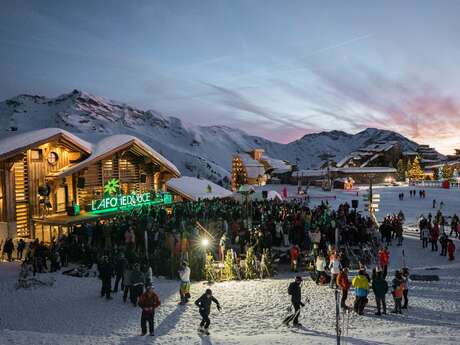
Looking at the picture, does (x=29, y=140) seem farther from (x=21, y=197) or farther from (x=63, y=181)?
(x=63, y=181)

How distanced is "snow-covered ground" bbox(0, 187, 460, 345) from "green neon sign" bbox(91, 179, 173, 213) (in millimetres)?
8995

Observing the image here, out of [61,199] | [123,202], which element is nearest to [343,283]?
[123,202]

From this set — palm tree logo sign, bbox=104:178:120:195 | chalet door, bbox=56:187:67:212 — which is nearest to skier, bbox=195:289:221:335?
chalet door, bbox=56:187:67:212

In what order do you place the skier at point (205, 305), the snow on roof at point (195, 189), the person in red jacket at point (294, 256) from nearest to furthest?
the skier at point (205, 305)
the person in red jacket at point (294, 256)
the snow on roof at point (195, 189)

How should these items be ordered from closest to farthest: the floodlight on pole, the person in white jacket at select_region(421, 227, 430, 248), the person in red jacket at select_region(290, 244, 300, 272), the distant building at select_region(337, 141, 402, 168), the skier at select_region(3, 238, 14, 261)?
1. the floodlight on pole
2. the person in red jacket at select_region(290, 244, 300, 272)
3. the skier at select_region(3, 238, 14, 261)
4. the person in white jacket at select_region(421, 227, 430, 248)
5. the distant building at select_region(337, 141, 402, 168)

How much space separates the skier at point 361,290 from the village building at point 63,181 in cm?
1631

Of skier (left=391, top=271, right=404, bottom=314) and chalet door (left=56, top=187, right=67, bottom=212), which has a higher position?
chalet door (left=56, top=187, right=67, bottom=212)

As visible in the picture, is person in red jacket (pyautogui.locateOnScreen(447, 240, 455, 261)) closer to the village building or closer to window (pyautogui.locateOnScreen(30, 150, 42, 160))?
the village building

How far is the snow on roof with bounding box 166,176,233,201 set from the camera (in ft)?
112

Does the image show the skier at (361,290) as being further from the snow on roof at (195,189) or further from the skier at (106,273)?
the snow on roof at (195,189)

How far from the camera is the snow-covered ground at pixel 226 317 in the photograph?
9984 mm

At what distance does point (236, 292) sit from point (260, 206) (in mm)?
12277

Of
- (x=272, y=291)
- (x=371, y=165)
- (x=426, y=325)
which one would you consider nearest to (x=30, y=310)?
(x=272, y=291)

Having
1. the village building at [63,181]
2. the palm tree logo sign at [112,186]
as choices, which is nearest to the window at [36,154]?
the village building at [63,181]
